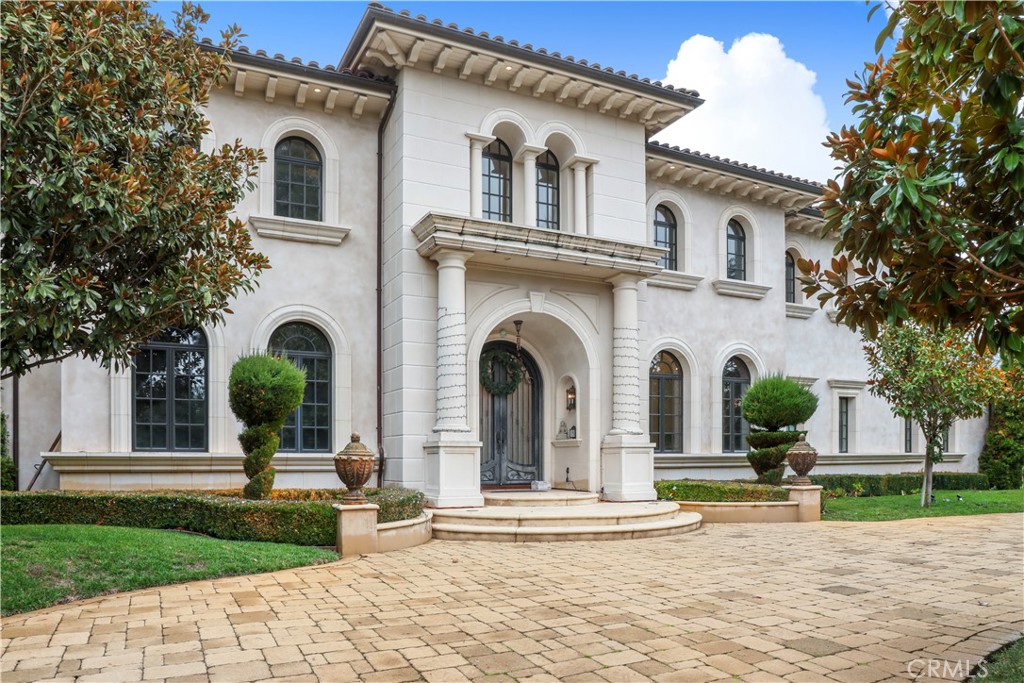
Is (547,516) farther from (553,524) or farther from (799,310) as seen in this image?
(799,310)

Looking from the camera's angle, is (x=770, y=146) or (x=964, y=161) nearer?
(x=964, y=161)

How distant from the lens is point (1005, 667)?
17.5 feet

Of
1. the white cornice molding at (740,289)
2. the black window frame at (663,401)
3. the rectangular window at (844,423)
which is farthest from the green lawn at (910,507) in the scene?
the white cornice molding at (740,289)

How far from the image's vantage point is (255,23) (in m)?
→ 11.4

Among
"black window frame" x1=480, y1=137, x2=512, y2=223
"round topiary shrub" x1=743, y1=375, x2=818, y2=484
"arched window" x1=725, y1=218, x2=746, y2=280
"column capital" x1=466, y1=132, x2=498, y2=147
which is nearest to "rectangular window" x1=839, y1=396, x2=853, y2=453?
"arched window" x1=725, y1=218, x2=746, y2=280

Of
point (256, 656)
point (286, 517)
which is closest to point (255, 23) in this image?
point (286, 517)

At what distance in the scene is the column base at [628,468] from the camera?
14.8 metres

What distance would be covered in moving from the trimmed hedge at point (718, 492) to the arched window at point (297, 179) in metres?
8.77

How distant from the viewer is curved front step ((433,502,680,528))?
39.4ft

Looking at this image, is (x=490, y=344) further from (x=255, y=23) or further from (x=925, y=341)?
(x=925, y=341)

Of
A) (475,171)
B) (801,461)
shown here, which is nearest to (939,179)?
(475,171)

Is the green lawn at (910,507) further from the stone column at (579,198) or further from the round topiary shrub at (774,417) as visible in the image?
the stone column at (579,198)

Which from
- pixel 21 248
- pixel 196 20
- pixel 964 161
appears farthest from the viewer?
pixel 196 20

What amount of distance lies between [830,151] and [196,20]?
8160mm
